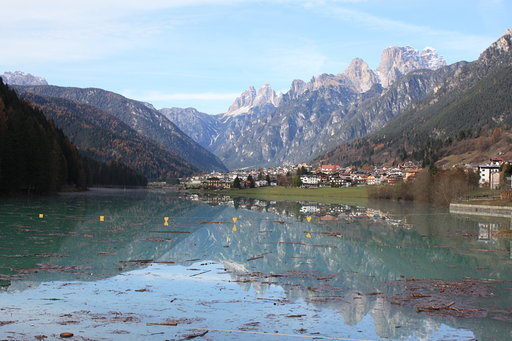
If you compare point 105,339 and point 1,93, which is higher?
point 1,93

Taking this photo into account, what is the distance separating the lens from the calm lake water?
1838cm

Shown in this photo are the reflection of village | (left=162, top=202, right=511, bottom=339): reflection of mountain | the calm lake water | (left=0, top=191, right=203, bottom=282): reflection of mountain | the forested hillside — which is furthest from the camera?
the forested hillside

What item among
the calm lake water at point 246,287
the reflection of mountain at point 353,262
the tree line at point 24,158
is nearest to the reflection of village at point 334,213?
the reflection of mountain at point 353,262

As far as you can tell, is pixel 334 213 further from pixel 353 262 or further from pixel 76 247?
pixel 76 247

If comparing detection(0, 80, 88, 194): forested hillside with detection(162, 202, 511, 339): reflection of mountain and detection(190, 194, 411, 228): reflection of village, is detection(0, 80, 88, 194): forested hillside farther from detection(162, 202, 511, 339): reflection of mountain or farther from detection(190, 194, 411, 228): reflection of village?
detection(162, 202, 511, 339): reflection of mountain

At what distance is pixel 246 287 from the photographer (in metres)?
25.1

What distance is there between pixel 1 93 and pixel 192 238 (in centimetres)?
10254

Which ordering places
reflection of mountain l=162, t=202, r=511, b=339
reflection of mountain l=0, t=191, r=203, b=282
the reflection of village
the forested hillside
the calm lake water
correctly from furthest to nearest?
the forested hillside
the reflection of village
reflection of mountain l=0, t=191, r=203, b=282
reflection of mountain l=162, t=202, r=511, b=339
the calm lake water

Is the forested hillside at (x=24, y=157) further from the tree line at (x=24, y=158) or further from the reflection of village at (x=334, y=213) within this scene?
the reflection of village at (x=334, y=213)

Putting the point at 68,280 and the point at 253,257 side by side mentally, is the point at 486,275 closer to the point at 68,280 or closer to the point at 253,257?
the point at 253,257

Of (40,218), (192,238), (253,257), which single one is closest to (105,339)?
(253,257)

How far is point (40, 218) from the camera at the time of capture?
5744cm

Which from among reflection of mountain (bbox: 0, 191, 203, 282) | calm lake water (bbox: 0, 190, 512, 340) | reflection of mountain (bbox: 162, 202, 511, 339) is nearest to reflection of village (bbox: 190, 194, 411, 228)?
reflection of mountain (bbox: 162, 202, 511, 339)

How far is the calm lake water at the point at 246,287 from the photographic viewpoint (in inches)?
723
